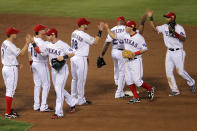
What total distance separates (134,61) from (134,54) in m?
0.31

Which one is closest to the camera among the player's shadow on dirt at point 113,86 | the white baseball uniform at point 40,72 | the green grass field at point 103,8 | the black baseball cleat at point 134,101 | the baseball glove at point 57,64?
the baseball glove at point 57,64

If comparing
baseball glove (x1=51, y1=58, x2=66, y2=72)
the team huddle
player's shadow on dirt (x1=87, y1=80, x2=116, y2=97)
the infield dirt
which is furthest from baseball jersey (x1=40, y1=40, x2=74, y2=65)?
player's shadow on dirt (x1=87, y1=80, x2=116, y2=97)

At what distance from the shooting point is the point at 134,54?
10734mm

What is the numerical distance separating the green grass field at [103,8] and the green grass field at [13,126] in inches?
515

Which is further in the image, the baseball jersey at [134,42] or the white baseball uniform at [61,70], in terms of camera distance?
the baseball jersey at [134,42]

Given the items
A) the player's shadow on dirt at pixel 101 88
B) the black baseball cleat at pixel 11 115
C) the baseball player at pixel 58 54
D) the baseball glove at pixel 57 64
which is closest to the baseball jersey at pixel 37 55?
the baseball player at pixel 58 54

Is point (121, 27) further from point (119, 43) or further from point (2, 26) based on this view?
point (2, 26)

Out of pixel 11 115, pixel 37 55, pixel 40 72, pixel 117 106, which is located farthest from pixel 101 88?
pixel 11 115

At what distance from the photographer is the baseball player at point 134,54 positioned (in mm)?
10813

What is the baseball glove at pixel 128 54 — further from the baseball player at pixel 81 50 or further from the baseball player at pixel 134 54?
the baseball player at pixel 81 50

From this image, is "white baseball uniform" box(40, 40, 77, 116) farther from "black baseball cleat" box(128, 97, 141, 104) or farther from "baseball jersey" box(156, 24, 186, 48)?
"baseball jersey" box(156, 24, 186, 48)

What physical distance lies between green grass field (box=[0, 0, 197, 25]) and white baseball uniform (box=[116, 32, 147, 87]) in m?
10.9

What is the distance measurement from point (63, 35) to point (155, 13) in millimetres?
6228

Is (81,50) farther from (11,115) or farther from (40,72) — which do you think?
(11,115)
